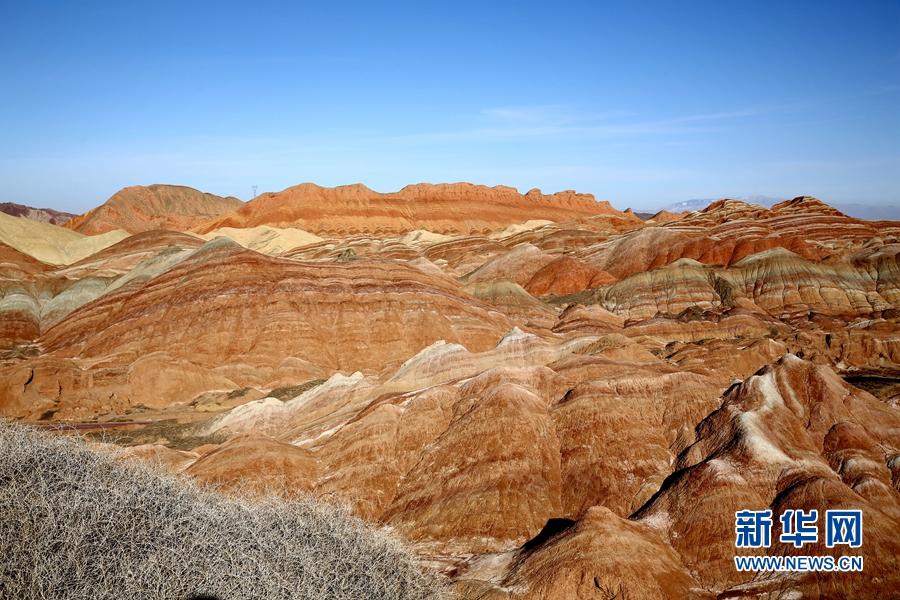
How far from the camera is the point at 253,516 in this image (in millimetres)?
17922

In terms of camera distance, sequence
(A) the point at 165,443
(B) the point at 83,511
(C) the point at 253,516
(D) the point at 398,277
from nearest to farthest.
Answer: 1. (B) the point at 83,511
2. (C) the point at 253,516
3. (A) the point at 165,443
4. (D) the point at 398,277

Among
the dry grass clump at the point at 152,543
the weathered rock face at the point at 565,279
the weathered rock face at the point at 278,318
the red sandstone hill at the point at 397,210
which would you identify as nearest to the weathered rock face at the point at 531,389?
the weathered rock face at the point at 278,318

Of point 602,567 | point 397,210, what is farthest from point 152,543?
point 397,210

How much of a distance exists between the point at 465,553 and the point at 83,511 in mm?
12598

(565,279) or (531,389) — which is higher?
(565,279)

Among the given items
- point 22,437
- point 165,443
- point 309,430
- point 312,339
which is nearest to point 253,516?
point 22,437

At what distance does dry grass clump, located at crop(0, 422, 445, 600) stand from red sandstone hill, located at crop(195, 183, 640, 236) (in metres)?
141

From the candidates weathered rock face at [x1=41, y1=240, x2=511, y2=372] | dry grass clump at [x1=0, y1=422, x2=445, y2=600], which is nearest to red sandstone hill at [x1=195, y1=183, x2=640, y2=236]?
weathered rock face at [x1=41, y1=240, x2=511, y2=372]

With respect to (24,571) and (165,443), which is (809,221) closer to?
(165,443)

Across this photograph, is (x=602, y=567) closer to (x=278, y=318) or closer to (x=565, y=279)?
(x=278, y=318)

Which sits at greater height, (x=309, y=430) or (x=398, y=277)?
(x=398, y=277)

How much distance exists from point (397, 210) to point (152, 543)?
161 metres

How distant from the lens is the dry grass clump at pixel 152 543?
1312 centimetres

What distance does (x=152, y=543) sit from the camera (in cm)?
1447
